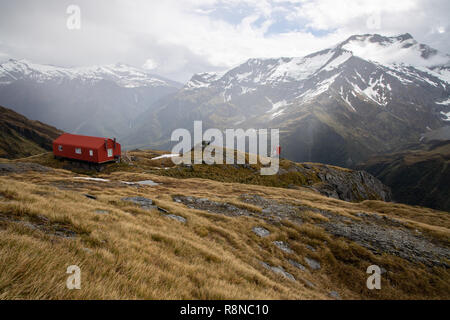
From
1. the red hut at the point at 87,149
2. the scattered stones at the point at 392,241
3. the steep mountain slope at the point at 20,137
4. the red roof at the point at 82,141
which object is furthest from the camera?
the steep mountain slope at the point at 20,137

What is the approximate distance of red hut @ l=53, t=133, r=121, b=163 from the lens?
56062mm

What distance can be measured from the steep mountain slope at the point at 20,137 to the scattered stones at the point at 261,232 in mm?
187809

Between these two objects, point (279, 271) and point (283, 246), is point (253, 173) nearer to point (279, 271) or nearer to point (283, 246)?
point (283, 246)

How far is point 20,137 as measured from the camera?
551 feet

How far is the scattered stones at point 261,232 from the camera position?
1456 centimetres

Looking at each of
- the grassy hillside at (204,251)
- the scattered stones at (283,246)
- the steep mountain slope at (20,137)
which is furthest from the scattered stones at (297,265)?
the steep mountain slope at (20,137)

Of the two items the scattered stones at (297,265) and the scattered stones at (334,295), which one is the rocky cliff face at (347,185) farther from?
the scattered stones at (334,295)

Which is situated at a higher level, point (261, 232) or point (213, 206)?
point (213, 206)

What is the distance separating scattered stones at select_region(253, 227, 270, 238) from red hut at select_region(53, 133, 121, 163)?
54.8m

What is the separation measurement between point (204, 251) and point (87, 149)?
60642mm

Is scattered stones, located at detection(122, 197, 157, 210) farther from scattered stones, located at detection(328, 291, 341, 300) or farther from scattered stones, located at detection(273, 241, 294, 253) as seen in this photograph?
scattered stones, located at detection(328, 291, 341, 300)

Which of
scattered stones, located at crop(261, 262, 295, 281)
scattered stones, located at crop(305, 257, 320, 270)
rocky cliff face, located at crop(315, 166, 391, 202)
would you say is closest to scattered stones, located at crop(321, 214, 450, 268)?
scattered stones, located at crop(305, 257, 320, 270)

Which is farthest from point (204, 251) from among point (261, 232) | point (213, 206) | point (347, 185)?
point (347, 185)
